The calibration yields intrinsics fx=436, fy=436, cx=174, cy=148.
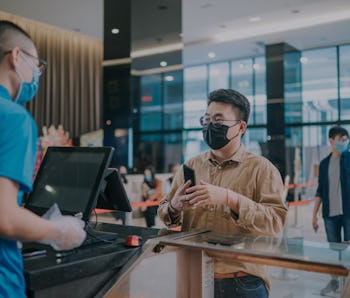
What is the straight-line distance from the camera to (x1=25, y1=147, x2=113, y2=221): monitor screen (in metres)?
1.52

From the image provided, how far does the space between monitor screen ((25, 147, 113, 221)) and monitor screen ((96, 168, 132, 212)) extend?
5.3 inches

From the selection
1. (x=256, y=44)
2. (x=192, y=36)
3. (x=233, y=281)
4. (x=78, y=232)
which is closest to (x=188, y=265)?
(x=233, y=281)

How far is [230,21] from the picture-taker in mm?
9617

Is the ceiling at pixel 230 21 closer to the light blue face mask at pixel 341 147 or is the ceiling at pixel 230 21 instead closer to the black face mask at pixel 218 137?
the light blue face mask at pixel 341 147

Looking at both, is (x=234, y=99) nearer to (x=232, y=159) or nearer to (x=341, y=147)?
(x=232, y=159)

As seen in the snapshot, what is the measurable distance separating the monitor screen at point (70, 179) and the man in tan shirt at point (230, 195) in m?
0.37

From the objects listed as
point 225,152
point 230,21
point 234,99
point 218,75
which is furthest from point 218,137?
point 218,75

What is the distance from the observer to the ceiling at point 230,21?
8.19m

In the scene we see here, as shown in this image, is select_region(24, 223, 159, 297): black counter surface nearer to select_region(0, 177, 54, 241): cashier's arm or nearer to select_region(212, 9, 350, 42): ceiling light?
select_region(0, 177, 54, 241): cashier's arm

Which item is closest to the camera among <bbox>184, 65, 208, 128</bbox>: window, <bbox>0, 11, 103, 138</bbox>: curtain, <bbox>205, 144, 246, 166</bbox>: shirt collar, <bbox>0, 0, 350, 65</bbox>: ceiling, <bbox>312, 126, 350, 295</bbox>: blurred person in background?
<bbox>205, 144, 246, 166</bbox>: shirt collar

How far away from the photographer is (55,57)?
11.8m

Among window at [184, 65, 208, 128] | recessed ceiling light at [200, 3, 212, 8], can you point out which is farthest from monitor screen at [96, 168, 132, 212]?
window at [184, 65, 208, 128]

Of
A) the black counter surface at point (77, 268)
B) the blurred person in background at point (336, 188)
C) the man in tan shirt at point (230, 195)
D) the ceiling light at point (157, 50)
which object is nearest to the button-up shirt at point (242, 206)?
the man in tan shirt at point (230, 195)

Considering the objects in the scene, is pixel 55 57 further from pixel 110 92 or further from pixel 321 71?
pixel 321 71
